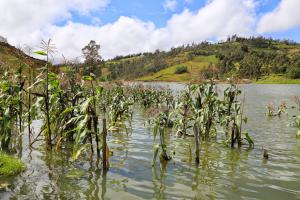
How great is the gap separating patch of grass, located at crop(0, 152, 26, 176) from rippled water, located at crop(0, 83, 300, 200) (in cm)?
22

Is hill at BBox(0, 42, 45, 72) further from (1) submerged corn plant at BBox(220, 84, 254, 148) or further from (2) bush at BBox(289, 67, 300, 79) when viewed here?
(2) bush at BBox(289, 67, 300, 79)

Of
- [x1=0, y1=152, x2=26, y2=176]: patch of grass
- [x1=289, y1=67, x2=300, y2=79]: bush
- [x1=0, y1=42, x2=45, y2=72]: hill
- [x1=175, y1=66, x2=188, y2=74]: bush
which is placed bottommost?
[x1=0, y1=152, x2=26, y2=176]: patch of grass

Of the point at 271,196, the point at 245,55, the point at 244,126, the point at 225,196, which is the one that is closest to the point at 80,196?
the point at 225,196

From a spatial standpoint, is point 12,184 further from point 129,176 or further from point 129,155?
point 129,155

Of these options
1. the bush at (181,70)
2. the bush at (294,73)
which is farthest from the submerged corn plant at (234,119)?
the bush at (181,70)

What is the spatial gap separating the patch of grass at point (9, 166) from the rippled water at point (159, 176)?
0.22 meters

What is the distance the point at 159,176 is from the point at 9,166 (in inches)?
149

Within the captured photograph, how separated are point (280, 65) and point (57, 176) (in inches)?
6705

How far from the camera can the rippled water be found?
843 centimetres

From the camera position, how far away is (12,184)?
8562 mm

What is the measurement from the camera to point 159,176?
9.78 m

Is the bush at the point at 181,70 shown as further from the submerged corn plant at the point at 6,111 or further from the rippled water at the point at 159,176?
the submerged corn plant at the point at 6,111

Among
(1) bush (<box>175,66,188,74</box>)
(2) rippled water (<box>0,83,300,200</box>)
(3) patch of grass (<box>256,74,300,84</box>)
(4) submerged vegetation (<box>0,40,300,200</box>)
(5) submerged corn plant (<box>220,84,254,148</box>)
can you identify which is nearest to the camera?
(2) rippled water (<box>0,83,300,200</box>)

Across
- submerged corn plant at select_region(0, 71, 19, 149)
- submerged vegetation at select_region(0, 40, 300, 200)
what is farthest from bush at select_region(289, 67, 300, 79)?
submerged corn plant at select_region(0, 71, 19, 149)
